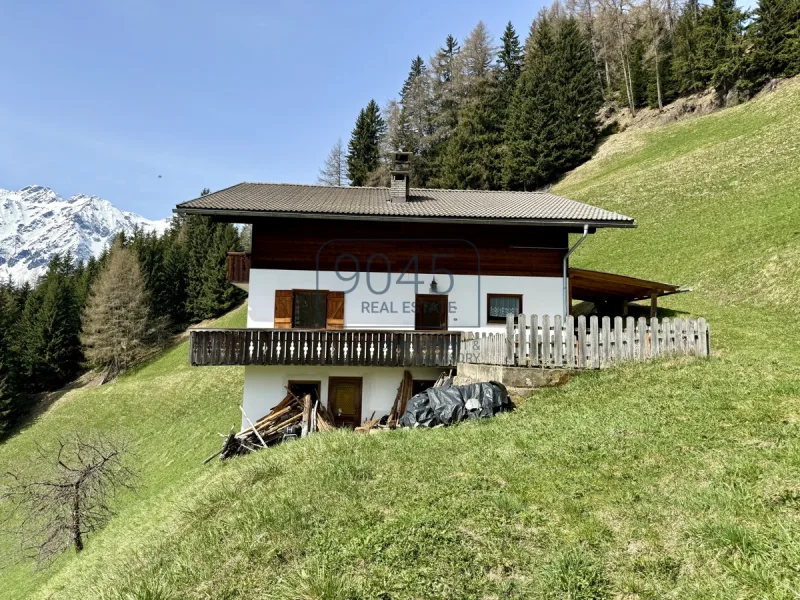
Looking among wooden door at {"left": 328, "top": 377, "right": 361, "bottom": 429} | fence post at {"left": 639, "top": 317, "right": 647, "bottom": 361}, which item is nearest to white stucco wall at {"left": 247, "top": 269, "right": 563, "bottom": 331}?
wooden door at {"left": 328, "top": 377, "right": 361, "bottom": 429}

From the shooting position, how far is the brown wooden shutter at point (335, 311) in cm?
1423

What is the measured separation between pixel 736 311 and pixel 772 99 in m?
27.3

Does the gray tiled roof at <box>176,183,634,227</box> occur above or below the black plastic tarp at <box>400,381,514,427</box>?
above

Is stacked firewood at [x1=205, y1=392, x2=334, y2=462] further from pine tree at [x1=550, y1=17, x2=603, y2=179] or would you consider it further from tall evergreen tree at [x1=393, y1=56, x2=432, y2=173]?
tall evergreen tree at [x1=393, y1=56, x2=432, y2=173]

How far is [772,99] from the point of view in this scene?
3475 cm

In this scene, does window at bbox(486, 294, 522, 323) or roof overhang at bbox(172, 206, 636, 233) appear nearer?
roof overhang at bbox(172, 206, 636, 233)

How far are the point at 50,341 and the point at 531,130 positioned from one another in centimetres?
4744

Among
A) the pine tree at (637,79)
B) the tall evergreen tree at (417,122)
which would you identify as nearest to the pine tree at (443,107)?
the tall evergreen tree at (417,122)

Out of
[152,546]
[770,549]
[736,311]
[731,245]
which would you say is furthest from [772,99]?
[152,546]

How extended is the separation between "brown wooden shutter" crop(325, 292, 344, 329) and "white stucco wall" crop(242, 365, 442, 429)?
50.7 inches

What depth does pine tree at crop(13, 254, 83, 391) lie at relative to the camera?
4081 centimetres

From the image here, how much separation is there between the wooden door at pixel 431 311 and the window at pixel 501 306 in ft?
4.56

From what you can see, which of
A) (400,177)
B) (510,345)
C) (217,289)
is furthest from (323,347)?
(217,289)

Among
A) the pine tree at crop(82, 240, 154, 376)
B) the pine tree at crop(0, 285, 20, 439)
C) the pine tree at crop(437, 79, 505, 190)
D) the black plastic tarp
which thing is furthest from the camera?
the pine tree at crop(437, 79, 505, 190)
